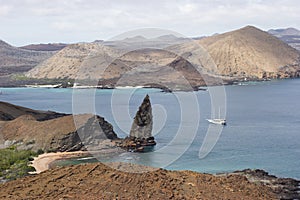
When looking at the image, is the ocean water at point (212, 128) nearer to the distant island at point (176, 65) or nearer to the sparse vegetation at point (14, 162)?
the sparse vegetation at point (14, 162)

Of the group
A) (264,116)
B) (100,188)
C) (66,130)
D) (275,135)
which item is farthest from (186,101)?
(100,188)

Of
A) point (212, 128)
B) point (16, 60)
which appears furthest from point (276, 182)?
point (16, 60)

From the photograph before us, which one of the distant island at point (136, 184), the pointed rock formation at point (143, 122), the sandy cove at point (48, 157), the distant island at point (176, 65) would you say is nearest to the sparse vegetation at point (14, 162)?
the distant island at point (136, 184)

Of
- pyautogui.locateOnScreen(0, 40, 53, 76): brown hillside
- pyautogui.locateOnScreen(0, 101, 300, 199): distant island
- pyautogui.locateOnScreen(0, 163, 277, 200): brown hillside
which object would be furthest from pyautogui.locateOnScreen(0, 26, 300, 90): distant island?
pyautogui.locateOnScreen(0, 163, 277, 200): brown hillside

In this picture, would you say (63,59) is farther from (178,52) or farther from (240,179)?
(240,179)

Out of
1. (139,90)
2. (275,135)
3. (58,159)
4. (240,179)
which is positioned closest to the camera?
(240,179)

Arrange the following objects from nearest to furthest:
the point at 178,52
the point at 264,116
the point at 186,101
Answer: the point at 264,116 → the point at 186,101 → the point at 178,52

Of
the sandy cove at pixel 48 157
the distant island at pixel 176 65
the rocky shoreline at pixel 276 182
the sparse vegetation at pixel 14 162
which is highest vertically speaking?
the distant island at pixel 176 65
